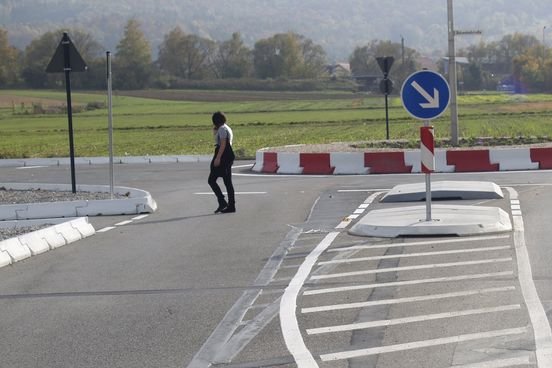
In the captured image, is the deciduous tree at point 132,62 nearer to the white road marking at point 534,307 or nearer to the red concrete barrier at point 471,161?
the red concrete barrier at point 471,161

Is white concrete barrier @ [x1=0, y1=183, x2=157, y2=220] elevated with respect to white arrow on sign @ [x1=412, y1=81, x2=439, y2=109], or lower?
lower

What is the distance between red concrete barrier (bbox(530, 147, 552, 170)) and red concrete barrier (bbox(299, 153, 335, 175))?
4460 millimetres

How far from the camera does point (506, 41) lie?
159125 millimetres

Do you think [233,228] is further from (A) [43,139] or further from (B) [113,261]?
(A) [43,139]

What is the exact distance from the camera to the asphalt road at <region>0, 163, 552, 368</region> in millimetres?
7582

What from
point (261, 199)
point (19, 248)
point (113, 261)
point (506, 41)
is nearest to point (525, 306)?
point (113, 261)

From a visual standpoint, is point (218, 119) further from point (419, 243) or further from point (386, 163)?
point (386, 163)

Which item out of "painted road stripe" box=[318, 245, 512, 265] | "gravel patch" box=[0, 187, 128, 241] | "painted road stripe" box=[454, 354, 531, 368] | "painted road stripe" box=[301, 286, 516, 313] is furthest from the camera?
"gravel patch" box=[0, 187, 128, 241]

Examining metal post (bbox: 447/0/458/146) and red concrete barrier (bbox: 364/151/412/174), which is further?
metal post (bbox: 447/0/458/146)

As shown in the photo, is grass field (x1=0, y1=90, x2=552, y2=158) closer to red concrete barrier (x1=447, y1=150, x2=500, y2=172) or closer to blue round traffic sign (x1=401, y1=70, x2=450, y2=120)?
red concrete barrier (x1=447, y1=150, x2=500, y2=172)

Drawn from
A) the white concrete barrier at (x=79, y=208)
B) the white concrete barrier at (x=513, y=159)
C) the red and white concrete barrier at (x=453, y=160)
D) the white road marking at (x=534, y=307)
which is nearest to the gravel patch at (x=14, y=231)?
the white concrete barrier at (x=79, y=208)

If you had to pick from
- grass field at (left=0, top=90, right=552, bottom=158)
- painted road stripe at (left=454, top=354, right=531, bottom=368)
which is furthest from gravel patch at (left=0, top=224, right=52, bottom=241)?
grass field at (left=0, top=90, right=552, bottom=158)

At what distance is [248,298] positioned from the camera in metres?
9.63

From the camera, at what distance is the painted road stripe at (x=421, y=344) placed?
735 cm
